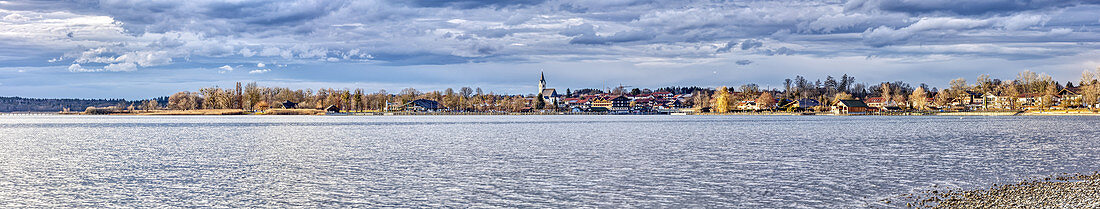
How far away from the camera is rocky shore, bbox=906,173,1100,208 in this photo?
1761 cm

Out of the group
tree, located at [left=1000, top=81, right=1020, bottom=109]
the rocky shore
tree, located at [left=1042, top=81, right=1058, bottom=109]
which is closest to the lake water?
the rocky shore

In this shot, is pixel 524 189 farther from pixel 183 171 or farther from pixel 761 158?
pixel 761 158

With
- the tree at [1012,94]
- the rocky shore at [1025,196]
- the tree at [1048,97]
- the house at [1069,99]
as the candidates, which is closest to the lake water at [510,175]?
the rocky shore at [1025,196]

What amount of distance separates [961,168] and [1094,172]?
405 cm

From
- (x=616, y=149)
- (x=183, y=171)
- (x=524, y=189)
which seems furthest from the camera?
(x=616, y=149)

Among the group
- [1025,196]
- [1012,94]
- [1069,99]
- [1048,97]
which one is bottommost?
[1025,196]

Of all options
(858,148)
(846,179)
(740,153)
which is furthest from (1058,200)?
(858,148)

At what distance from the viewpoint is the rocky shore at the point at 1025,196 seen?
17609mm

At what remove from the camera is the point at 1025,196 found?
19.5 meters

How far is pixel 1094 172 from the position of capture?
26.7m

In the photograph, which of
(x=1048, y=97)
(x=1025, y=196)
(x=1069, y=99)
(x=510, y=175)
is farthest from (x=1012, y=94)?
(x=510, y=175)

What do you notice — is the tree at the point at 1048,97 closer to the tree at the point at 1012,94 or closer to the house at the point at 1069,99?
the house at the point at 1069,99

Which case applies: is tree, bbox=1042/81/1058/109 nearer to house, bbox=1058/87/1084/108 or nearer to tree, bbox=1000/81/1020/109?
house, bbox=1058/87/1084/108

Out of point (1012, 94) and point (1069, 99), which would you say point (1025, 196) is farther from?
point (1069, 99)
